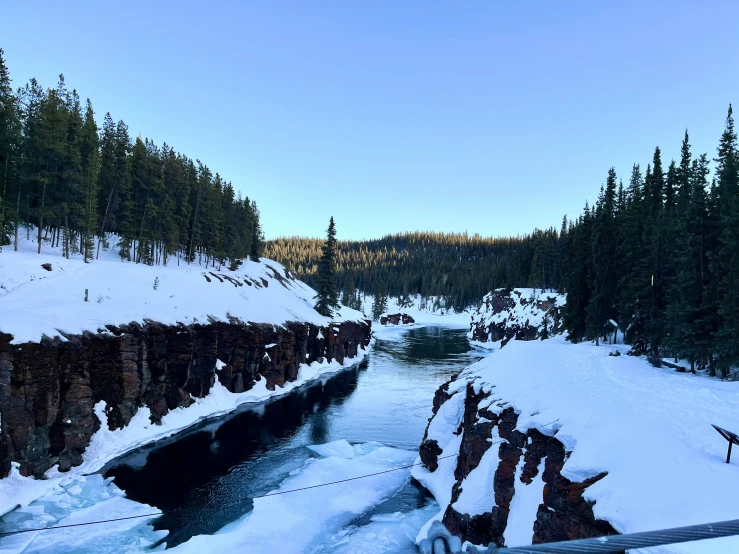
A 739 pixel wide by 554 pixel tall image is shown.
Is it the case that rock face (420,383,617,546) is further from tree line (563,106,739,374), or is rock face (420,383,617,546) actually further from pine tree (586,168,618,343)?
pine tree (586,168,618,343)

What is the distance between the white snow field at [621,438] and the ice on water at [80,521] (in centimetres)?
1371

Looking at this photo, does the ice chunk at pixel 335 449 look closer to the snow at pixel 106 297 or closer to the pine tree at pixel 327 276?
the snow at pixel 106 297

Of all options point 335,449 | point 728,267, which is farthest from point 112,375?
point 728,267

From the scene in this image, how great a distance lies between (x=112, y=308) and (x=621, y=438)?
32462 mm

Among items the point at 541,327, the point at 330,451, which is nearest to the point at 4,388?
the point at 330,451

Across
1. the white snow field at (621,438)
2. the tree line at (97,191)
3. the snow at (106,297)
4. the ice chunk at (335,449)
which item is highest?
the tree line at (97,191)

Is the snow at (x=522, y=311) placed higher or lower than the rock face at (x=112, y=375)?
higher

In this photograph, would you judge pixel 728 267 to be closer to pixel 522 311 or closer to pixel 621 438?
pixel 621 438

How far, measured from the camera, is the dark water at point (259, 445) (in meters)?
20.9

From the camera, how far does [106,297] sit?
32594 mm

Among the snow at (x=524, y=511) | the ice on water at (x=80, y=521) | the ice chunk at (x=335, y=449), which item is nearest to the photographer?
the snow at (x=524, y=511)

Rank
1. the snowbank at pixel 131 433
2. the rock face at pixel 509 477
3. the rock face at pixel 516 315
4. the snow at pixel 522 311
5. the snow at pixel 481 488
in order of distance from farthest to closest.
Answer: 1. the snow at pixel 522 311
2. the rock face at pixel 516 315
3. the snowbank at pixel 131 433
4. the snow at pixel 481 488
5. the rock face at pixel 509 477

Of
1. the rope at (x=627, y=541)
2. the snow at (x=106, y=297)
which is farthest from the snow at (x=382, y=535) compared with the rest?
the snow at (x=106, y=297)

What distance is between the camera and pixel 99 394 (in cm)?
2694
